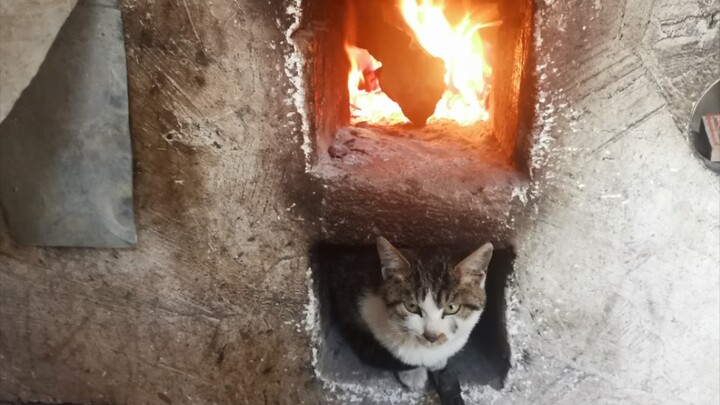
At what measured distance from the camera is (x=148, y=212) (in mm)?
1467

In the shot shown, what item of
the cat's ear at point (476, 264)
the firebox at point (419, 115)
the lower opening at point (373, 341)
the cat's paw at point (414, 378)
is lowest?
the cat's paw at point (414, 378)

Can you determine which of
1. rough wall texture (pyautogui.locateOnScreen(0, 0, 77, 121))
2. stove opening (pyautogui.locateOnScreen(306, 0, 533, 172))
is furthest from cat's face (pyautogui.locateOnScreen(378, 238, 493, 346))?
rough wall texture (pyautogui.locateOnScreen(0, 0, 77, 121))

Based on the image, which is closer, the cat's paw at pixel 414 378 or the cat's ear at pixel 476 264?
the cat's ear at pixel 476 264

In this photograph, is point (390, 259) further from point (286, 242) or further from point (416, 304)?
point (286, 242)

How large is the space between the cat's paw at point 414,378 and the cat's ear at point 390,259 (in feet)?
0.95

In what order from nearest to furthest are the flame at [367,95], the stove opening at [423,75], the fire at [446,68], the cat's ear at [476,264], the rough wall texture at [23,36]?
1. the rough wall texture at [23,36]
2. the cat's ear at [476,264]
3. the stove opening at [423,75]
4. the fire at [446,68]
5. the flame at [367,95]

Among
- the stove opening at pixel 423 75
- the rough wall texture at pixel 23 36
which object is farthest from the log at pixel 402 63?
the rough wall texture at pixel 23 36

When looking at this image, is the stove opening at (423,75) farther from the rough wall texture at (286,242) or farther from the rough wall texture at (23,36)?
the rough wall texture at (23,36)

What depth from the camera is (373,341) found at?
1.66m

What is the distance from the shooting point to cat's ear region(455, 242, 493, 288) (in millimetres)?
1375

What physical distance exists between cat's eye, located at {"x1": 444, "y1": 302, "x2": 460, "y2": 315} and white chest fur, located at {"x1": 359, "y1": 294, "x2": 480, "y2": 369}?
0.02m

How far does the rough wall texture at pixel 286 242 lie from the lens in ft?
4.26

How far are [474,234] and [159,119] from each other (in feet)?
2.72

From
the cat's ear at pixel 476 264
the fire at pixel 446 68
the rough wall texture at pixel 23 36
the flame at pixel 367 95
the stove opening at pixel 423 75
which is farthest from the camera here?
the flame at pixel 367 95
